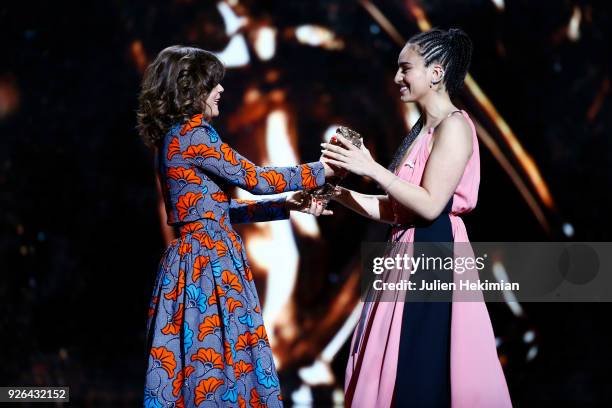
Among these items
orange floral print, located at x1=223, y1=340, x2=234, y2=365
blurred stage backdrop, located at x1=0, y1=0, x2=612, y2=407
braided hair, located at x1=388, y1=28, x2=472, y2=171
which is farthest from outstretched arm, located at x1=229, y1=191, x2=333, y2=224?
blurred stage backdrop, located at x1=0, y1=0, x2=612, y2=407

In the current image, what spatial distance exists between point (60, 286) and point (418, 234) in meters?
2.32

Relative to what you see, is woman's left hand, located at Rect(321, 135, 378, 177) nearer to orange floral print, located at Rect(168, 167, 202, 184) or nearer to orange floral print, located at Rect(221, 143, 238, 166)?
orange floral print, located at Rect(221, 143, 238, 166)

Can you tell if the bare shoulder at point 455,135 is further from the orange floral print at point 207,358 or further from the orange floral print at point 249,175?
the orange floral print at point 207,358

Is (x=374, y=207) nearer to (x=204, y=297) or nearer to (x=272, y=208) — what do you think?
(x=272, y=208)

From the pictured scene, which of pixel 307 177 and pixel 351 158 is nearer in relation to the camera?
pixel 351 158

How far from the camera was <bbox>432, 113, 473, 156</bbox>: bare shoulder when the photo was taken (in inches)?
75.9

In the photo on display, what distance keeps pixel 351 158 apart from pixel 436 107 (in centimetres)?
28

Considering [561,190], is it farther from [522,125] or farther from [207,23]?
[207,23]

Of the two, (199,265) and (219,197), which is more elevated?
(219,197)

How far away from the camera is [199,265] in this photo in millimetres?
2086

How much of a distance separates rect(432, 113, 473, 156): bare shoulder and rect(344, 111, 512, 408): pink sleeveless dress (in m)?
0.04

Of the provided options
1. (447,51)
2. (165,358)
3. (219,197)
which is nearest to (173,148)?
(219,197)

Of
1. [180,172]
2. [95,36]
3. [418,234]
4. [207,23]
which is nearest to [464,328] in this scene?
[418,234]

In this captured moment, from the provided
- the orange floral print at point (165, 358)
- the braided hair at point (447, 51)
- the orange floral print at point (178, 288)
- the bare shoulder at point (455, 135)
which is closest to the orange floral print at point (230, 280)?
the orange floral print at point (178, 288)
